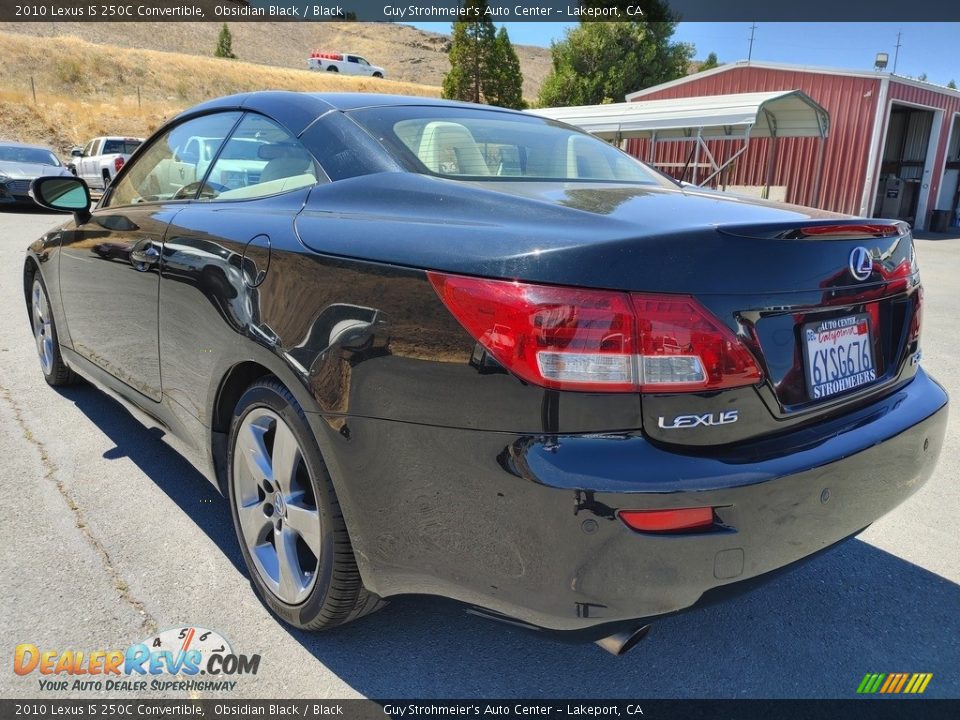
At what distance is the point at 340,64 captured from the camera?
191 feet

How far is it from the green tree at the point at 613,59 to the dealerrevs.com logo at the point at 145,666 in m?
39.0

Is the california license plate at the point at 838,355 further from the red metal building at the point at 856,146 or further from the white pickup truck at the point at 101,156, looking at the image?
the white pickup truck at the point at 101,156

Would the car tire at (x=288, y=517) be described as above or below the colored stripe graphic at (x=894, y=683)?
above

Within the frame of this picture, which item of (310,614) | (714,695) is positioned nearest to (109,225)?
(310,614)

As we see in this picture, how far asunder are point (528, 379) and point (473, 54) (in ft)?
146

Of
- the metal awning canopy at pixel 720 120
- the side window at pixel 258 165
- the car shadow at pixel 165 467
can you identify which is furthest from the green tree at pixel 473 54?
the side window at pixel 258 165

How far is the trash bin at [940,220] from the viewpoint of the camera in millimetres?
20391

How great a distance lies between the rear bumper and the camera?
152cm

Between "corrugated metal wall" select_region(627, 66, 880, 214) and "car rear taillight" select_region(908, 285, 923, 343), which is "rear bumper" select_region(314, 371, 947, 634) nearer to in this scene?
"car rear taillight" select_region(908, 285, 923, 343)

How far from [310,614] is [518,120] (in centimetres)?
205

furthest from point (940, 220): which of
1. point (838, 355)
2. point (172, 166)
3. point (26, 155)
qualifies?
point (26, 155)

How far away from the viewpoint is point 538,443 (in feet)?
5.03

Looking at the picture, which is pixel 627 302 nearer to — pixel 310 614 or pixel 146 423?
pixel 310 614

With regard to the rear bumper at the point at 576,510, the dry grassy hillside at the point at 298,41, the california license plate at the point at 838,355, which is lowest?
the rear bumper at the point at 576,510
